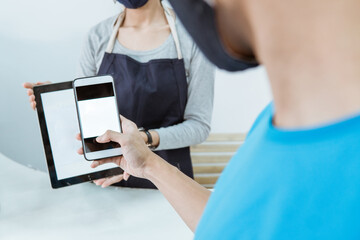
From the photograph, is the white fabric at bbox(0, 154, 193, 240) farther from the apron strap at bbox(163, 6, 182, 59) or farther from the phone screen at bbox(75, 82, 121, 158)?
the apron strap at bbox(163, 6, 182, 59)

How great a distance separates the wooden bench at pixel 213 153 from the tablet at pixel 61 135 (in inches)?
46.6

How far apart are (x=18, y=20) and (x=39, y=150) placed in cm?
64

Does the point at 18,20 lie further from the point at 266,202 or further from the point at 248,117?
the point at 266,202

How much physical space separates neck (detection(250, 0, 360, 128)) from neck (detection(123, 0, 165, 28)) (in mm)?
1223

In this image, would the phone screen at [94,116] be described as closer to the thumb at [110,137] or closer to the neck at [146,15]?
the thumb at [110,137]

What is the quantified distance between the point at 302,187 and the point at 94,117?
792 mm

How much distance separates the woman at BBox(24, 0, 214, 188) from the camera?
1.43 metres

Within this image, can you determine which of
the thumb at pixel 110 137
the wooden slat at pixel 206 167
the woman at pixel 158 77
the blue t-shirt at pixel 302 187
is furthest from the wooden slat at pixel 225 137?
the blue t-shirt at pixel 302 187

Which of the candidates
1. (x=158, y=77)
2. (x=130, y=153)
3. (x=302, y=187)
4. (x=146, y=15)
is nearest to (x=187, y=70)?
(x=158, y=77)

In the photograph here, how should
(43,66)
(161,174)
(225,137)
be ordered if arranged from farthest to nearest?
(225,137) → (43,66) → (161,174)

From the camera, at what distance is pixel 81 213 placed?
1054 millimetres

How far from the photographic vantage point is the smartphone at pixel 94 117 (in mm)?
1079

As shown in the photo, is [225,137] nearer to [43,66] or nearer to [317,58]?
[43,66]

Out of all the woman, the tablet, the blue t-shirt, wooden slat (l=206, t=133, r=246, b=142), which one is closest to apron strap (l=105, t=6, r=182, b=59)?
the woman
